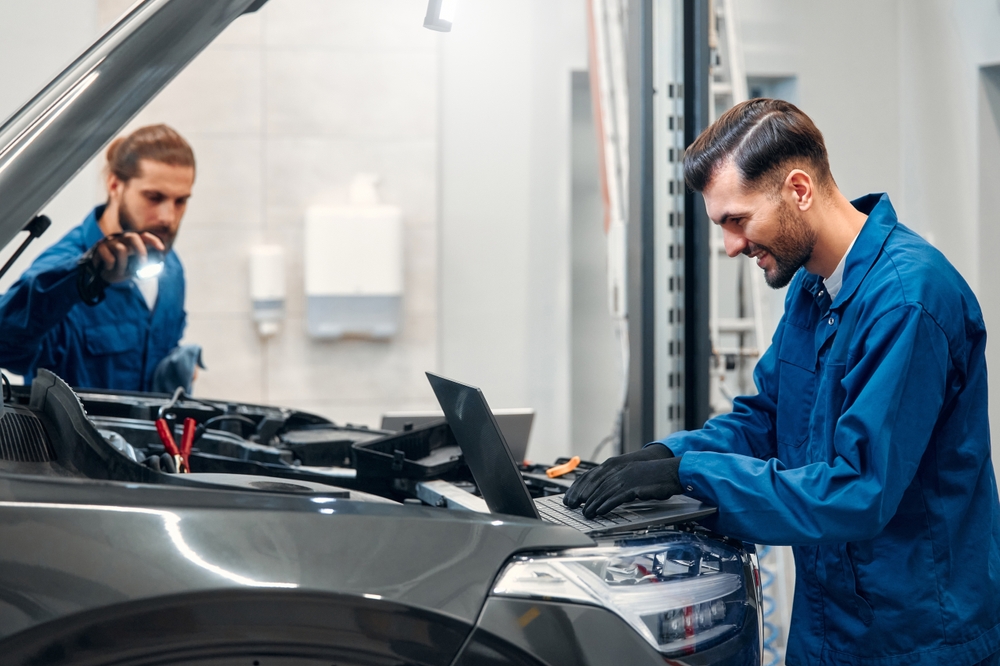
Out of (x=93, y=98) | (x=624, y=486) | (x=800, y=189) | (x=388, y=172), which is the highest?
(x=388, y=172)

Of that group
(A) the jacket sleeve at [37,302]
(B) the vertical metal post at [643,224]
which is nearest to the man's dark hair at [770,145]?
(B) the vertical metal post at [643,224]

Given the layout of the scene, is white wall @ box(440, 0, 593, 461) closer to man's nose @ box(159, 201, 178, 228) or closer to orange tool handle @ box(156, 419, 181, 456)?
man's nose @ box(159, 201, 178, 228)

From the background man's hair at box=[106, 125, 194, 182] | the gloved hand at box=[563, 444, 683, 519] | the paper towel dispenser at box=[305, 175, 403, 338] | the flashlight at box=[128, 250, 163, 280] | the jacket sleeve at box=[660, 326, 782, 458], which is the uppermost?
the background man's hair at box=[106, 125, 194, 182]

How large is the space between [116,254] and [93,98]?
1.34 meters

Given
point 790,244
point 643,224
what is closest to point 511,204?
point 643,224

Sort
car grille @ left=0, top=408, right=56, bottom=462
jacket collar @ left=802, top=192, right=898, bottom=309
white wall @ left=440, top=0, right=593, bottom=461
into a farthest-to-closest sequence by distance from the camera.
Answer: white wall @ left=440, top=0, right=593, bottom=461, car grille @ left=0, top=408, right=56, bottom=462, jacket collar @ left=802, top=192, right=898, bottom=309

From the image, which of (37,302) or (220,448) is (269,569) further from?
(37,302)

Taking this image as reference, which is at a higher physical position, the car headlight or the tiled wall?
the tiled wall

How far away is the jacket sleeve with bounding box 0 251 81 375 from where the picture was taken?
2.29 meters

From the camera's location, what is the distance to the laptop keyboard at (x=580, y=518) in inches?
44.1

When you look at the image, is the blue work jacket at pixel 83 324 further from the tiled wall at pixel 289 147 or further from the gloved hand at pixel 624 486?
the gloved hand at pixel 624 486

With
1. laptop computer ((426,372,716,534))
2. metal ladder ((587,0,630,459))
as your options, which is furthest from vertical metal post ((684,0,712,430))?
laptop computer ((426,372,716,534))

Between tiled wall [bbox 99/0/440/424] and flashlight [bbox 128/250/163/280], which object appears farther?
tiled wall [bbox 99/0/440/424]

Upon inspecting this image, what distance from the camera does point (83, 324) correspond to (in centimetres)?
268
